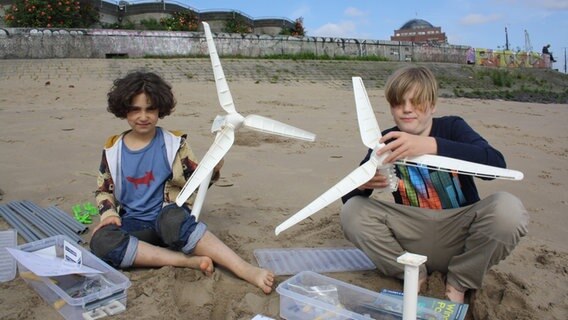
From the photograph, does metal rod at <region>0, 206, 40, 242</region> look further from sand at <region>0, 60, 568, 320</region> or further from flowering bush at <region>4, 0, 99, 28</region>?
A: flowering bush at <region>4, 0, 99, 28</region>

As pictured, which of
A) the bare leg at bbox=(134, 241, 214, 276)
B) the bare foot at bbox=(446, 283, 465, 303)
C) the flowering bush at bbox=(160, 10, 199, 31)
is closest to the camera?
the bare foot at bbox=(446, 283, 465, 303)

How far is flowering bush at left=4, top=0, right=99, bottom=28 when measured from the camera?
21688 millimetres

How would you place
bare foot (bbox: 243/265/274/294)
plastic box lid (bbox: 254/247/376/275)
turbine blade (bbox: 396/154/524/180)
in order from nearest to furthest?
turbine blade (bbox: 396/154/524/180) < bare foot (bbox: 243/265/274/294) < plastic box lid (bbox: 254/247/376/275)

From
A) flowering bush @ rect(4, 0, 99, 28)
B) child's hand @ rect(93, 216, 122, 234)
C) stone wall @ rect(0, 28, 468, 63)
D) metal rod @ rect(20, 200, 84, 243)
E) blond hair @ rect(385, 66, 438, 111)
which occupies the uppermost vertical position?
flowering bush @ rect(4, 0, 99, 28)

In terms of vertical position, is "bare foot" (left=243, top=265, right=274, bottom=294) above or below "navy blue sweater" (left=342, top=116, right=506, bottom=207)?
below

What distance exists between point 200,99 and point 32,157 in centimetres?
617

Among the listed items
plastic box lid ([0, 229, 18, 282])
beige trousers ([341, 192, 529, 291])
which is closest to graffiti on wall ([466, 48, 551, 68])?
beige trousers ([341, 192, 529, 291])

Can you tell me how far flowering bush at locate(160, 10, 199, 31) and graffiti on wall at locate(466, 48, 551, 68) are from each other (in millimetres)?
23566

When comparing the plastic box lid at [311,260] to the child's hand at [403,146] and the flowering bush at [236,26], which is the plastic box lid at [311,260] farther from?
the flowering bush at [236,26]

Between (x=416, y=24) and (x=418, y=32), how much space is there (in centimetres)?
302

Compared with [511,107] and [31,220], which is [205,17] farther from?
[31,220]

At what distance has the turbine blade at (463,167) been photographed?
8.16 feet

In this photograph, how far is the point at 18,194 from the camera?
5.09 m

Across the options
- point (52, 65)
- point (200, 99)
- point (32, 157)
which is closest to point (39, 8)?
point (52, 65)
